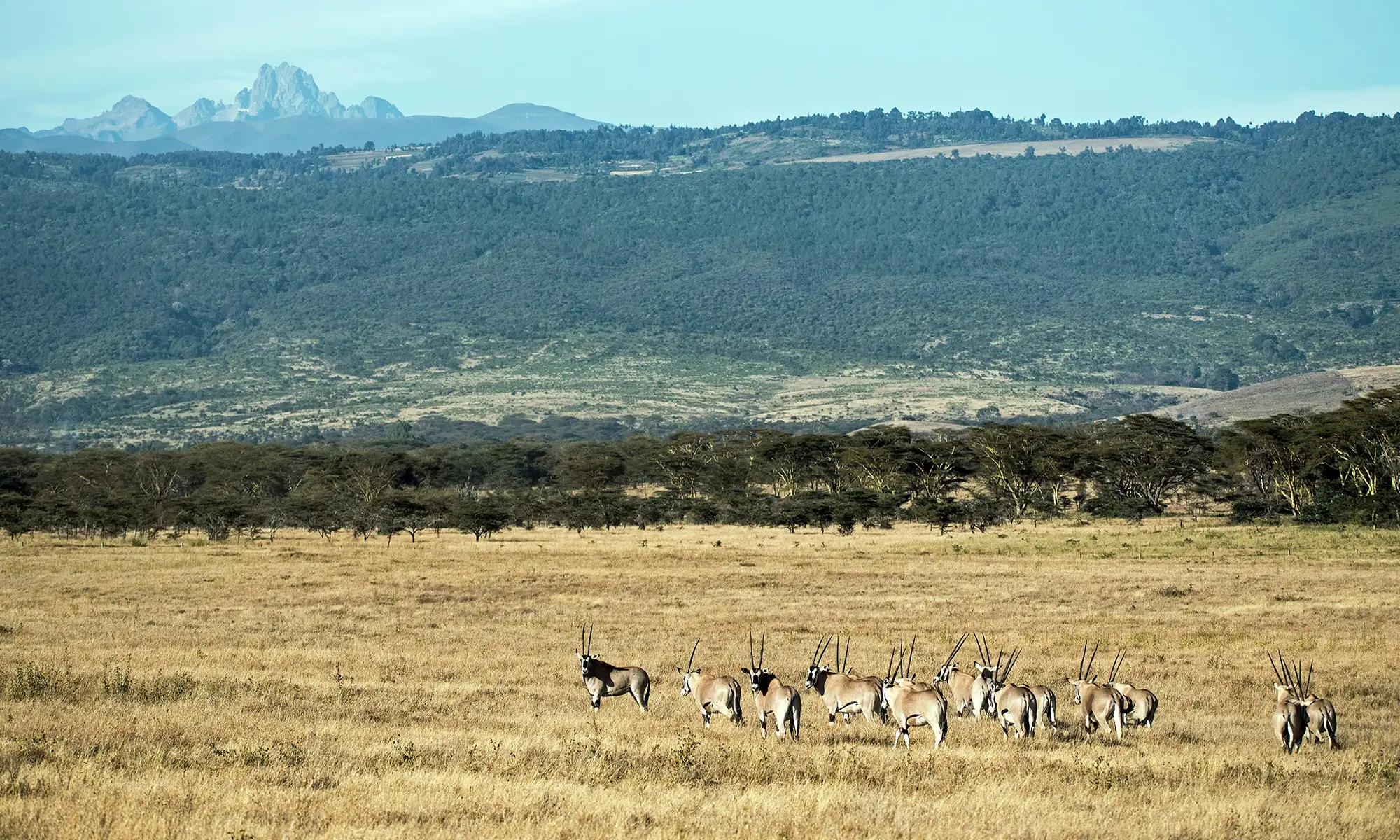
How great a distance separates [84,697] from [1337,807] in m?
11.7

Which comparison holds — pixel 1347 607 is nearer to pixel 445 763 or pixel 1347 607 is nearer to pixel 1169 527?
pixel 445 763

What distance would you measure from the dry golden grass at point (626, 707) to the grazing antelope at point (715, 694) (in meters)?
0.22

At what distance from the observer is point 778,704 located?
1309 cm

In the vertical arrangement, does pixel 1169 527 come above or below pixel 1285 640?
below

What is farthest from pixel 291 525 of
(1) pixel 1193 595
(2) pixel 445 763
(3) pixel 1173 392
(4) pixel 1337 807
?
(3) pixel 1173 392

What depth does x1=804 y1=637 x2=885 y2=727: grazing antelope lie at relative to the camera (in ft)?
44.8

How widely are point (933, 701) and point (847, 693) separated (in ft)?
4.30

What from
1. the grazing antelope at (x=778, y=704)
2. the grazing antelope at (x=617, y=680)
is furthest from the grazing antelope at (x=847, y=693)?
the grazing antelope at (x=617, y=680)

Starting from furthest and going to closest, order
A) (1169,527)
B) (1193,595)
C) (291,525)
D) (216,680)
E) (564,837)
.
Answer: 1. (291,525)
2. (1169,527)
3. (1193,595)
4. (216,680)
5. (564,837)

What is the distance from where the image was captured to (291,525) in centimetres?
5719

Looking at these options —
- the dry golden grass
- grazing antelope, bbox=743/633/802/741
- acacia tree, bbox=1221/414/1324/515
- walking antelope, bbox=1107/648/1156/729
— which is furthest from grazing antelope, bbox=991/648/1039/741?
acacia tree, bbox=1221/414/1324/515

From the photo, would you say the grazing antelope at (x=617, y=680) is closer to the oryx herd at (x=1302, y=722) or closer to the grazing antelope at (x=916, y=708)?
the grazing antelope at (x=916, y=708)

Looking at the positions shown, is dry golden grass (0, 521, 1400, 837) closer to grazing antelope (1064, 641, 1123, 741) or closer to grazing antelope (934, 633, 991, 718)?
grazing antelope (1064, 641, 1123, 741)

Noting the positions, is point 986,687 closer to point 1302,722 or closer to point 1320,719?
point 1302,722
